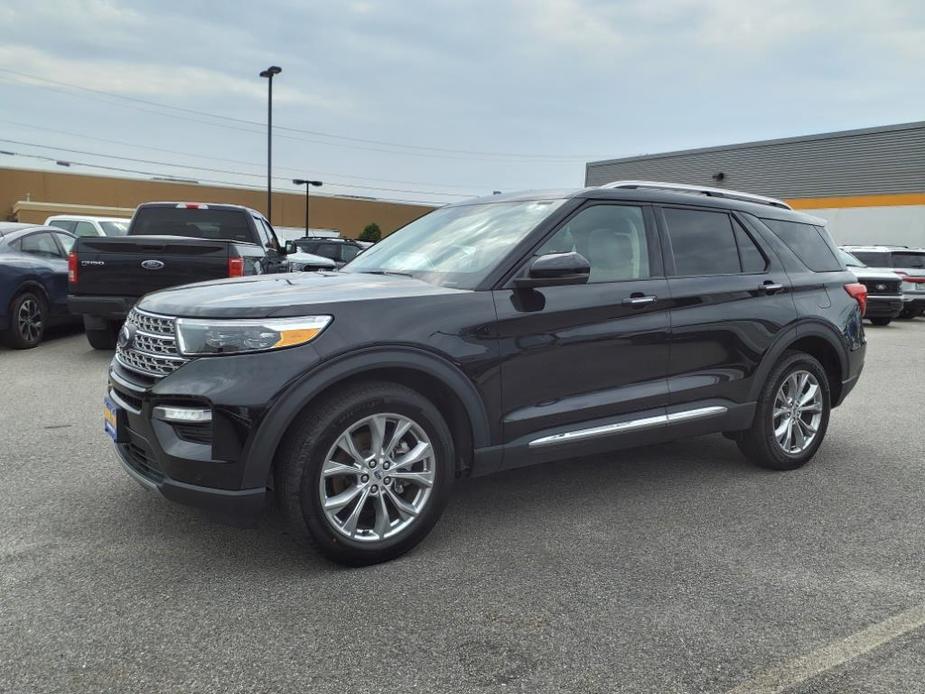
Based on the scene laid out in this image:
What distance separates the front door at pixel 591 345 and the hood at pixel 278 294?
0.45m

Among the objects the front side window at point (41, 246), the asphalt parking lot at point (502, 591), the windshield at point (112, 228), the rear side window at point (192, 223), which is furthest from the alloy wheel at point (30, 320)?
the windshield at point (112, 228)

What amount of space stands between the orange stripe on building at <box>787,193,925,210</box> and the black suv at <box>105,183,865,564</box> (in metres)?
26.4

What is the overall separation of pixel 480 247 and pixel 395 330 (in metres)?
0.90

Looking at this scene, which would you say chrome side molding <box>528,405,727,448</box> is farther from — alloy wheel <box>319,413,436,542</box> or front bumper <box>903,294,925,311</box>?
front bumper <box>903,294,925,311</box>

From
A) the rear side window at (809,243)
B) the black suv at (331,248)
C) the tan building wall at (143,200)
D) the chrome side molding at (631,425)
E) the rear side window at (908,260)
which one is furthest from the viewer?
the tan building wall at (143,200)

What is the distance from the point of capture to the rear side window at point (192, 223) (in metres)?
9.92

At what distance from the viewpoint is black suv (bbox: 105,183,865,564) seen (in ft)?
10.2

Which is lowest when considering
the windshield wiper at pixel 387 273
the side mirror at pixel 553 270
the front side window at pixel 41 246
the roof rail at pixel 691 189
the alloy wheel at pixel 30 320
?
the alloy wheel at pixel 30 320

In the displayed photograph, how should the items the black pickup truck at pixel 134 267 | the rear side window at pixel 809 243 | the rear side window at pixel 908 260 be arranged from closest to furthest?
the rear side window at pixel 809 243 → the black pickup truck at pixel 134 267 → the rear side window at pixel 908 260

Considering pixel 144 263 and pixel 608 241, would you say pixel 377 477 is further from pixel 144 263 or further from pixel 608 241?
pixel 144 263

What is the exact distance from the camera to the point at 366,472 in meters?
3.28

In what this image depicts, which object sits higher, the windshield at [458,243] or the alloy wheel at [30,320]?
the windshield at [458,243]

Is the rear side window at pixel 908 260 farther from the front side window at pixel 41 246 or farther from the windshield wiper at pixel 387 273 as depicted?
the front side window at pixel 41 246

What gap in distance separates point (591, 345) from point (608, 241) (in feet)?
2.20
